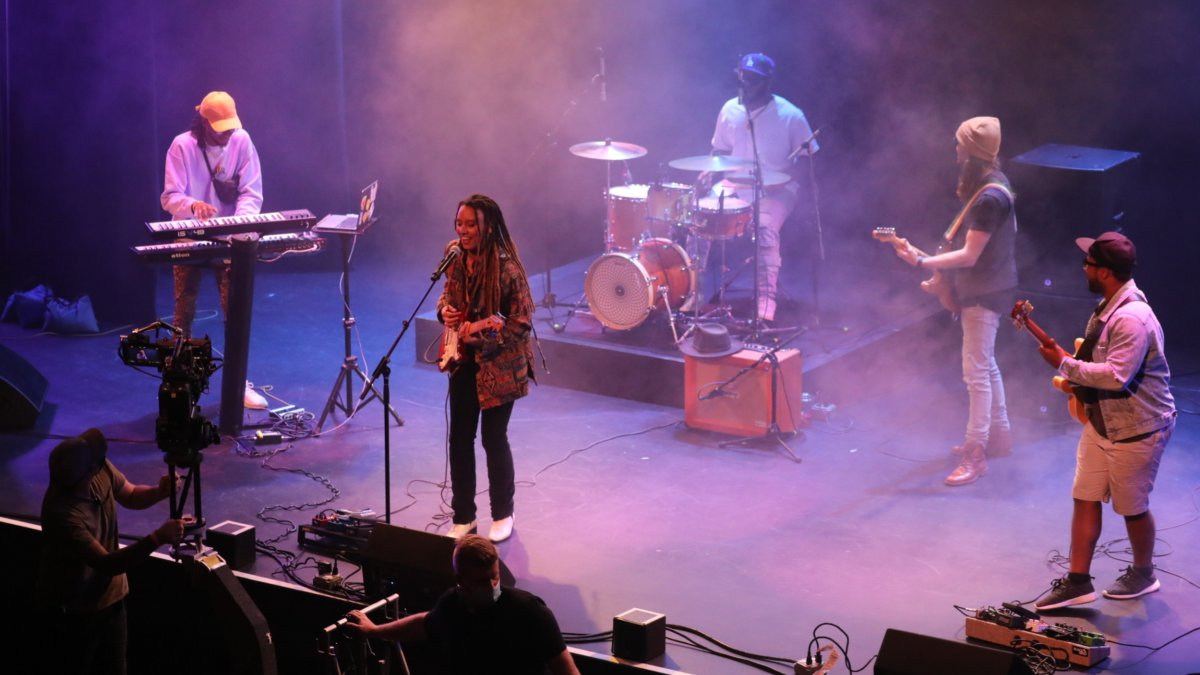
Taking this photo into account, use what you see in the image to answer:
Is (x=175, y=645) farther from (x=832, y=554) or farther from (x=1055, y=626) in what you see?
(x=1055, y=626)

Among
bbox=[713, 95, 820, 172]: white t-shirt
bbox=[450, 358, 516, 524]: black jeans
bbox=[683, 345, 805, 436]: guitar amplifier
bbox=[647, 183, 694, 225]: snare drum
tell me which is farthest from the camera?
bbox=[713, 95, 820, 172]: white t-shirt

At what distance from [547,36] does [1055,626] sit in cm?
791

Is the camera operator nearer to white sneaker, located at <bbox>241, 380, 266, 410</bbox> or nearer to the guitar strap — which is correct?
white sneaker, located at <bbox>241, 380, 266, 410</bbox>

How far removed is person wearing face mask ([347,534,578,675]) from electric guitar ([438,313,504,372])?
191 cm

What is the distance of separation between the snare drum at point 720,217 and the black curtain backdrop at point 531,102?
3.98 feet

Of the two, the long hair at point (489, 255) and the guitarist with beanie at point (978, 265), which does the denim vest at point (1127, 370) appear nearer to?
the guitarist with beanie at point (978, 265)

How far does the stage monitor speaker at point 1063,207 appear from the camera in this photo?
8.51 m

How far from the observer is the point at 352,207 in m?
12.9

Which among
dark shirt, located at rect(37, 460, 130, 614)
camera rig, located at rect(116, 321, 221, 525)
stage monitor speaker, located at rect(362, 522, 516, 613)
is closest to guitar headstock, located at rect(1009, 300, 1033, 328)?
stage monitor speaker, located at rect(362, 522, 516, 613)

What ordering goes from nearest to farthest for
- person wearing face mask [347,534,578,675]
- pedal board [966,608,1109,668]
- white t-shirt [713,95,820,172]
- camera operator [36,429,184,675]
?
person wearing face mask [347,534,578,675] → camera operator [36,429,184,675] → pedal board [966,608,1109,668] → white t-shirt [713,95,820,172]

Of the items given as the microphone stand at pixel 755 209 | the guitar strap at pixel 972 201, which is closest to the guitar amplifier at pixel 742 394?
the microphone stand at pixel 755 209

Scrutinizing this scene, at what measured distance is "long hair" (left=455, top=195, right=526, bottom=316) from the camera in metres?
6.25

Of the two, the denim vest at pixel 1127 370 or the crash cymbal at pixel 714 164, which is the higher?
the crash cymbal at pixel 714 164

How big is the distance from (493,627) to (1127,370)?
293 cm
